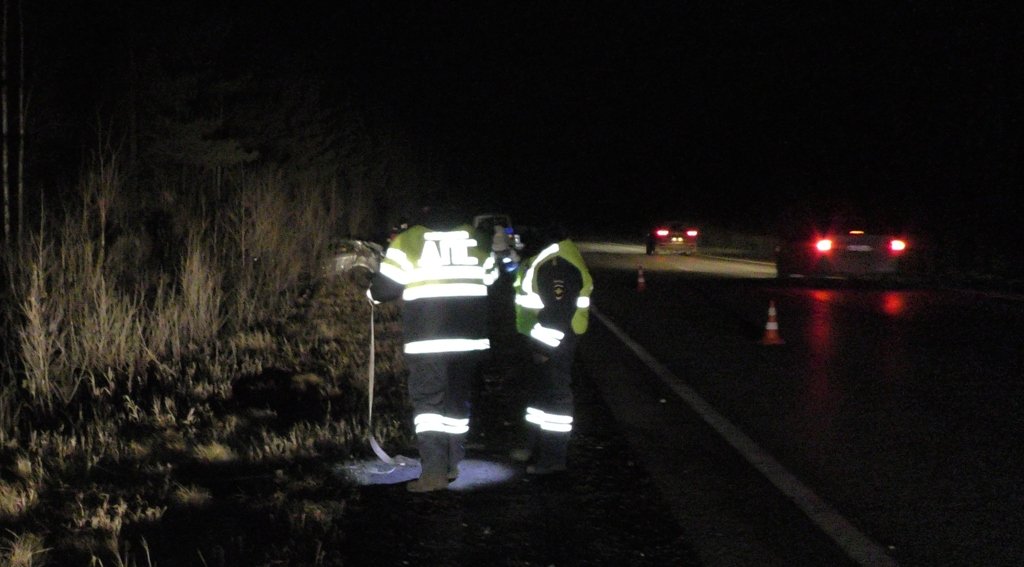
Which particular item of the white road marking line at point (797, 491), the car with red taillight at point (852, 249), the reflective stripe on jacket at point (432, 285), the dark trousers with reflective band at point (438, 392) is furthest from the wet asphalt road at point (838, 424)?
the car with red taillight at point (852, 249)

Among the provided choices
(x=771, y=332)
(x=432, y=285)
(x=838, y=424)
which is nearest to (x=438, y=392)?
(x=432, y=285)

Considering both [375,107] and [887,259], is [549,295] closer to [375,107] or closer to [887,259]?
[887,259]

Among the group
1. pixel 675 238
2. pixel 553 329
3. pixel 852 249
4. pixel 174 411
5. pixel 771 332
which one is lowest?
pixel 174 411

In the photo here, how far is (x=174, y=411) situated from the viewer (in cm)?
798

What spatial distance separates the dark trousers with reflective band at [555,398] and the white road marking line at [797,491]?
1.46m

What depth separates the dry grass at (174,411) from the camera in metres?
5.39

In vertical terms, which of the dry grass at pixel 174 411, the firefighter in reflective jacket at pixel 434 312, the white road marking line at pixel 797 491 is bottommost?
the white road marking line at pixel 797 491

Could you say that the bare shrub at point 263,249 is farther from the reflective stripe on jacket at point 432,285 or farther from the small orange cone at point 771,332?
the small orange cone at point 771,332

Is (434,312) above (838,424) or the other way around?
above

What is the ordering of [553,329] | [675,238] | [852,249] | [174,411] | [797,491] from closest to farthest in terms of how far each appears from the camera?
[797,491]
[553,329]
[174,411]
[852,249]
[675,238]

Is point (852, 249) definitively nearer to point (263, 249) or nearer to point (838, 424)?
point (263, 249)

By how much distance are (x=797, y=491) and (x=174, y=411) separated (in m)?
4.65

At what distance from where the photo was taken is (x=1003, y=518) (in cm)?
621

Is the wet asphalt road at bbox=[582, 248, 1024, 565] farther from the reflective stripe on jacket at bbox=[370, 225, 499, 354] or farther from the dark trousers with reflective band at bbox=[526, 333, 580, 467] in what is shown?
the reflective stripe on jacket at bbox=[370, 225, 499, 354]
